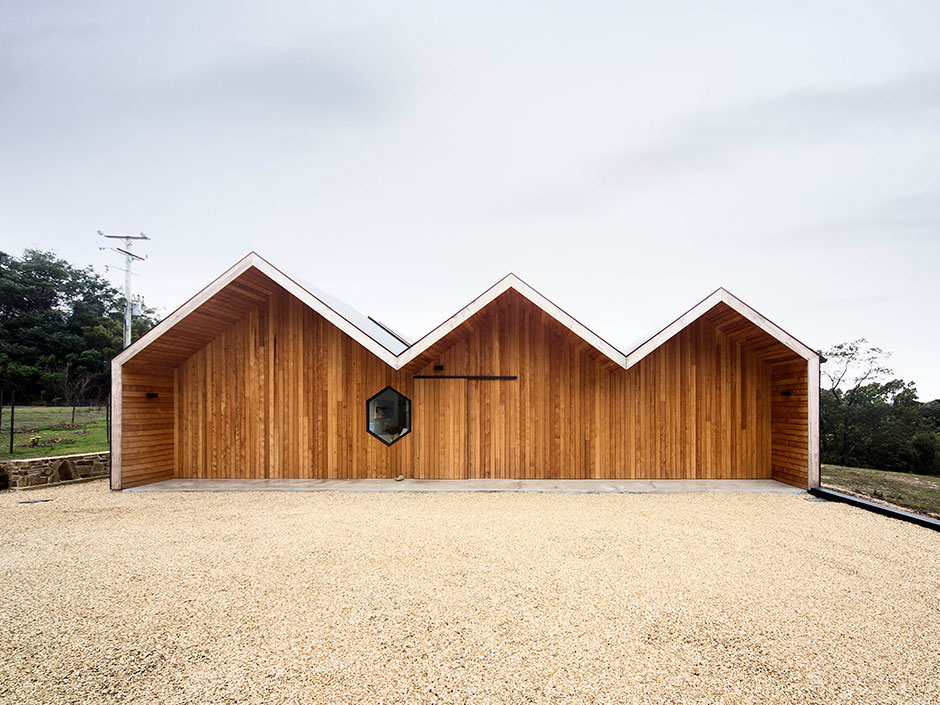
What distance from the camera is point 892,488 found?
315 inches

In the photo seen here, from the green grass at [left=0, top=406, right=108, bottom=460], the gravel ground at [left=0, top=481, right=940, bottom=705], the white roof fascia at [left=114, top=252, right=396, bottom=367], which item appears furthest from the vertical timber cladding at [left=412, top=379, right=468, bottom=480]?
the green grass at [left=0, top=406, right=108, bottom=460]

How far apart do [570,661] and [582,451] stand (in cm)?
581

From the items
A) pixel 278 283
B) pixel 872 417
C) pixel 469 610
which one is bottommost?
pixel 872 417

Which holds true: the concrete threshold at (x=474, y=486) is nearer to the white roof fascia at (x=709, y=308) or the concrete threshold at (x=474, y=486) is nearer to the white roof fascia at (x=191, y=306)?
the white roof fascia at (x=709, y=308)

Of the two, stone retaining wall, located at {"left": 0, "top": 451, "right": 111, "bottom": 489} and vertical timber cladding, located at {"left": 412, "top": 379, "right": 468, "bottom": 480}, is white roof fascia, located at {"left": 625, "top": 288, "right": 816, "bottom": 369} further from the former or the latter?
stone retaining wall, located at {"left": 0, "top": 451, "right": 111, "bottom": 489}

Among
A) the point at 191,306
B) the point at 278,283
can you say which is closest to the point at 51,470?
the point at 191,306

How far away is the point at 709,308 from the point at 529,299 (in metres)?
3.06

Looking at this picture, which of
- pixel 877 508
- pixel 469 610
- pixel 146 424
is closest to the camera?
pixel 469 610

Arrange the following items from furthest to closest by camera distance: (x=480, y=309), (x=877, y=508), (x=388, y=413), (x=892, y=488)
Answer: (x=388, y=413)
(x=892, y=488)
(x=480, y=309)
(x=877, y=508)

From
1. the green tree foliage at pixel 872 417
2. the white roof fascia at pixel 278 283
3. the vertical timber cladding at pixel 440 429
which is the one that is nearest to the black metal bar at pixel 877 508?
the vertical timber cladding at pixel 440 429

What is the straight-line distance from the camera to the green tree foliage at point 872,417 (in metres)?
19.4

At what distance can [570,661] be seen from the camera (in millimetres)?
2391

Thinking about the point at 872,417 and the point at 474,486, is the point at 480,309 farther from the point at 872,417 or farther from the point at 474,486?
the point at 872,417

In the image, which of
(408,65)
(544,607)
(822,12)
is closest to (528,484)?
(544,607)
